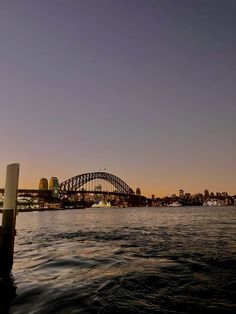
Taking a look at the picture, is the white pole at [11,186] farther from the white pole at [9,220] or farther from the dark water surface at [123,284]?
the dark water surface at [123,284]

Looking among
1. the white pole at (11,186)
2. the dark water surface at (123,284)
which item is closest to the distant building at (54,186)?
the dark water surface at (123,284)

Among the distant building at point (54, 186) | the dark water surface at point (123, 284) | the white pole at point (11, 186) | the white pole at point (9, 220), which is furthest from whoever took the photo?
the distant building at point (54, 186)

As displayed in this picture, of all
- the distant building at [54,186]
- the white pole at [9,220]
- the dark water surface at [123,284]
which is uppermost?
the distant building at [54,186]

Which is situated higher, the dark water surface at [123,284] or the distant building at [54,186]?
the distant building at [54,186]

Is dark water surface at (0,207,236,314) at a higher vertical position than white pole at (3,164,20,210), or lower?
lower

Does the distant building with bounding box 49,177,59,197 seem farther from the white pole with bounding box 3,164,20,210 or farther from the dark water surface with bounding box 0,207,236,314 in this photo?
the white pole with bounding box 3,164,20,210

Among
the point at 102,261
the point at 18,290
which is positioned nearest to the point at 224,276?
the point at 102,261

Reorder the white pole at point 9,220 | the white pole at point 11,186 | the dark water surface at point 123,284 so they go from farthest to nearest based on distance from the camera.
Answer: the white pole at point 11,186, the white pole at point 9,220, the dark water surface at point 123,284

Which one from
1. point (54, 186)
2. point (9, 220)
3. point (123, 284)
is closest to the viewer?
point (123, 284)

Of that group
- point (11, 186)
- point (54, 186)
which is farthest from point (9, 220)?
point (54, 186)

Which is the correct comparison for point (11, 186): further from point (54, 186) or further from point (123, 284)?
point (54, 186)

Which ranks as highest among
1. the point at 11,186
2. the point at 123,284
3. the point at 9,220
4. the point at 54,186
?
the point at 54,186

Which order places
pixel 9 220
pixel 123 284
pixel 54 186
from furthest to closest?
pixel 54 186, pixel 9 220, pixel 123 284

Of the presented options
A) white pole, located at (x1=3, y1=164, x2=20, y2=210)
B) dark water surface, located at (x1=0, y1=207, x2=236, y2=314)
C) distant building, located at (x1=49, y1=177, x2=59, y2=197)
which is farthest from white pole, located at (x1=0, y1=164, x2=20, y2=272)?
distant building, located at (x1=49, y1=177, x2=59, y2=197)
